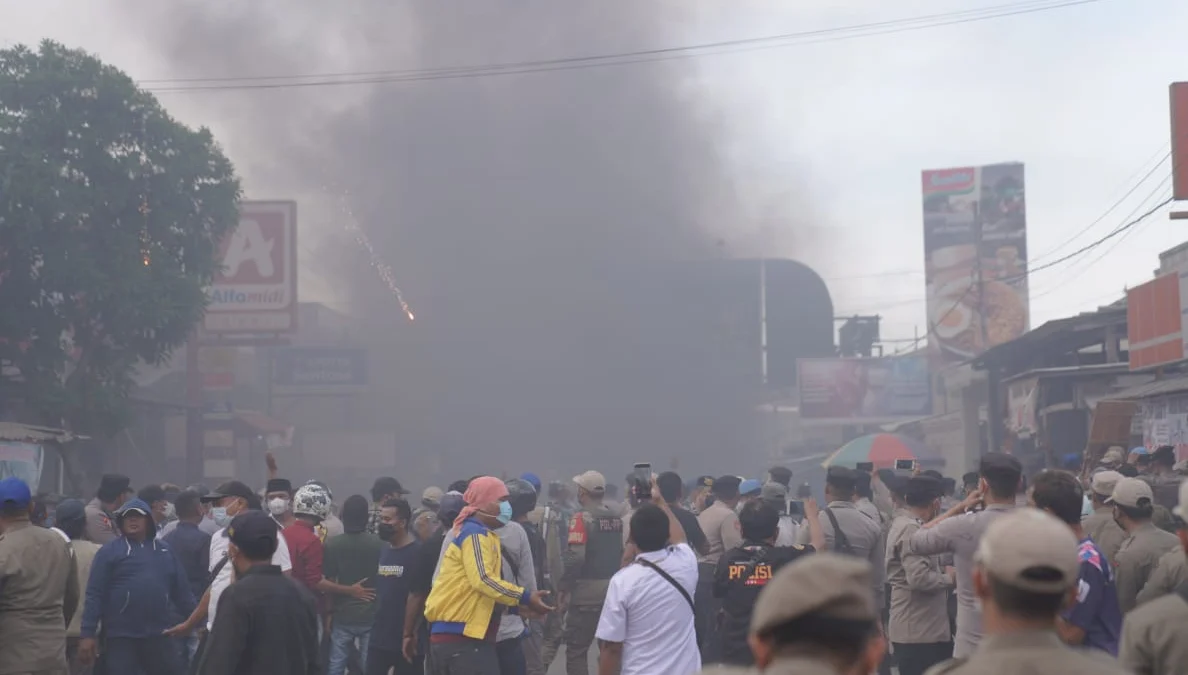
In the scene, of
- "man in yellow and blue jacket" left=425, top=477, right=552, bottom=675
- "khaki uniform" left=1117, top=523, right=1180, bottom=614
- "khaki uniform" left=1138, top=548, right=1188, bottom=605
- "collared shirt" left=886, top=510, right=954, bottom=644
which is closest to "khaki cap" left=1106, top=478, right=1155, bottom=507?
"khaki uniform" left=1117, top=523, right=1180, bottom=614

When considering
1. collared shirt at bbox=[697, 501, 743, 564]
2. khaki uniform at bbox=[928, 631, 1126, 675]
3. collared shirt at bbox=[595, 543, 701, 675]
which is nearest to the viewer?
khaki uniform at bbox=[928, 631, 1126, 675]

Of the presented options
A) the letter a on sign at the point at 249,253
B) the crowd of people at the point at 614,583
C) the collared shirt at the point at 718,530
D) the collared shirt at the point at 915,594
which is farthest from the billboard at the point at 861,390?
the collared shirt at the point at 915,594

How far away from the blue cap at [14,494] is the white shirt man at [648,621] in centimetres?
285

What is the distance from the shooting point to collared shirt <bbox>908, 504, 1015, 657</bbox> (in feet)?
18.2

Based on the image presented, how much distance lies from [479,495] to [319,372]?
154 ft

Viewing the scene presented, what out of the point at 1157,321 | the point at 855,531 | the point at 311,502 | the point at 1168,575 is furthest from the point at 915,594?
the point at 1157,321

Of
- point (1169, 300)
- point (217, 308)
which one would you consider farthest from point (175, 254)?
point (1169, 300)

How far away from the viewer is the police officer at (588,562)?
925 centimetres

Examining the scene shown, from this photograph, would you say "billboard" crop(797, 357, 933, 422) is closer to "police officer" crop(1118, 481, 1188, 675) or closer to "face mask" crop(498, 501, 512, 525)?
"face mask" crop(498, 501, 512, 525)

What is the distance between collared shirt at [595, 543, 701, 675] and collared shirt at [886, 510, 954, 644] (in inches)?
61.8

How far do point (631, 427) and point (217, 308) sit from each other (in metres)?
26.9

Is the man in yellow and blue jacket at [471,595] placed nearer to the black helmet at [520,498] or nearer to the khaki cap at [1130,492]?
the black helmet at [520,498]

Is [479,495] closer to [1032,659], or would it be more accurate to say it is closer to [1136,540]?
[1136,540]

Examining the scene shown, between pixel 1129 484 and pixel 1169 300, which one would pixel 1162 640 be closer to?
pixel 1129 484
